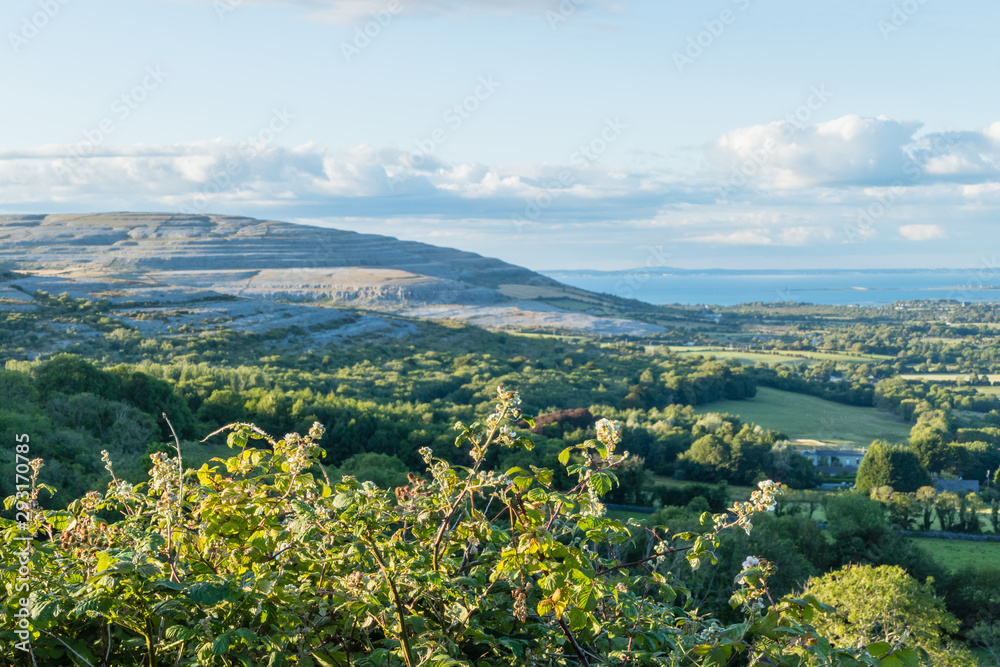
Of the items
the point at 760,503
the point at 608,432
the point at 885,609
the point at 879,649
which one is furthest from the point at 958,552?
the point at 608,432

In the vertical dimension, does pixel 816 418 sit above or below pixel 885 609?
below

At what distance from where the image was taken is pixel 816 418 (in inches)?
2067

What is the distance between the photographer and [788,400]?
5944 centimetres

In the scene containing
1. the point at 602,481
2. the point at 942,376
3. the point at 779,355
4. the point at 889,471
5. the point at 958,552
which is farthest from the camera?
the point at 779,355

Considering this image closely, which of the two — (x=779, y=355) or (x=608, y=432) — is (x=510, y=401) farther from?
(x=779, y=355)

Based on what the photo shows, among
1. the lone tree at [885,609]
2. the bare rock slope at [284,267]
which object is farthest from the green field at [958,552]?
the bare rock slope at [284,267]

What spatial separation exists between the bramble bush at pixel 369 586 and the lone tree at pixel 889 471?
34.9 metres

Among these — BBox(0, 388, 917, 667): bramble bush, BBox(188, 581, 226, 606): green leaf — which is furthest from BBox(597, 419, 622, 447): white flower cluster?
BBox(188, 581, 226, 606): green leaf

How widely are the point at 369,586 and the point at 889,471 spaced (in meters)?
37.0

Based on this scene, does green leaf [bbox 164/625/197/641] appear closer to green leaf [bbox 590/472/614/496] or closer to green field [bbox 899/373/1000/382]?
green leaf [bbox 590/472/614/496]

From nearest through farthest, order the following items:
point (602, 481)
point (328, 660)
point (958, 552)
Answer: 1. point (602, 481)
2. point (328, 660)
3. point (958, 552)

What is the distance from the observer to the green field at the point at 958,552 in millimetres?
21906

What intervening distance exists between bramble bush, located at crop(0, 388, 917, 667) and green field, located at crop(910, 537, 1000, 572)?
2321 cm

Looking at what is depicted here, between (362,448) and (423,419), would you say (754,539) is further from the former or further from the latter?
(423,419)
